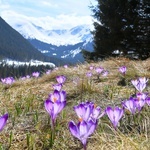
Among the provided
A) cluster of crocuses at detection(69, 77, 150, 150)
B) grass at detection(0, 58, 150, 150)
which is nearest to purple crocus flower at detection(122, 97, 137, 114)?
cluster of crocuses at detection(69, 77, 150, 150)

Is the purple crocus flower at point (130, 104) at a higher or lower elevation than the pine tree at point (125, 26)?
lower

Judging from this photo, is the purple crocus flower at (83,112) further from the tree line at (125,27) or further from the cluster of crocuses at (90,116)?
the tree line at (125,27)

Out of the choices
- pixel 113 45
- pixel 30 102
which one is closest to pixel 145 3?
pixel 113 45

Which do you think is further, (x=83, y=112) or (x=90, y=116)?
(x=90, y=116)

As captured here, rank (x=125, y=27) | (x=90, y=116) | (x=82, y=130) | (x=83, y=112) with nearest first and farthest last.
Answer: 1. (x=82, y=130)
2. (x=83, y=112)
3. (x=90, y=116)
4. (x=125, y=27)

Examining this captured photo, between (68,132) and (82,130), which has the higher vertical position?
(82,130)

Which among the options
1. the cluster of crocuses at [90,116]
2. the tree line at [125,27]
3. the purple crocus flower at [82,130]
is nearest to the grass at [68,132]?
the cluster of crocuses at [90,116]

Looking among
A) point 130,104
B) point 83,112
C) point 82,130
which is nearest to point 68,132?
point 130,104

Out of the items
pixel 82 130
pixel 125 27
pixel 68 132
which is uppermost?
pixel 125 27

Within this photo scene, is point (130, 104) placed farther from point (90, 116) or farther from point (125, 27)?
point (125, 27)

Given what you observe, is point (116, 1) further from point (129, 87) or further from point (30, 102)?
point (30, 102)

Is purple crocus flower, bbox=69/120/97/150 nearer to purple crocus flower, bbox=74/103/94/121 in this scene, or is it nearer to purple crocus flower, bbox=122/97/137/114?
purple crocus flower, bbox=74/103/94/121

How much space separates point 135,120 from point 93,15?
61.8 feet

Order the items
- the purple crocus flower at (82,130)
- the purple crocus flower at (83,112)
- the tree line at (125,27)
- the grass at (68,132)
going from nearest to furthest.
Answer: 1. the purple crocus flower at (82,130)
2. the purple crocus flower at (83,112)
3. the grass at (68,132)
4. the tree line at (125,27)
